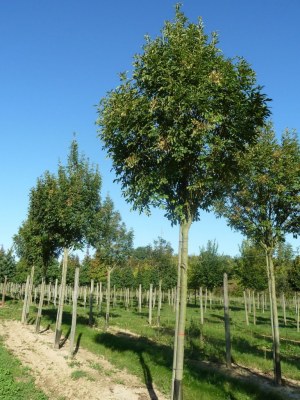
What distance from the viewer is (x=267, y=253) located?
14.3m

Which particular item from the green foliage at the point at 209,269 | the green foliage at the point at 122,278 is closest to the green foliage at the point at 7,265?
the green foliage at the point at 122,278

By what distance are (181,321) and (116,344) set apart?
34.2ft

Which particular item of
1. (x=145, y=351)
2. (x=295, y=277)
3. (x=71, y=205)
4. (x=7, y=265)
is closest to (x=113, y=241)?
(x=71, y=205)

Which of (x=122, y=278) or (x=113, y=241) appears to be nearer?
(x=113, y=241)

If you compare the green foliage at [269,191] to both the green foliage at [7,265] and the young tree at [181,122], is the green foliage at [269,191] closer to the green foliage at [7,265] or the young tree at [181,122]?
the young tree at [181,122]

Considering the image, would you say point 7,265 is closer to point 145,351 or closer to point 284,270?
point 284,270

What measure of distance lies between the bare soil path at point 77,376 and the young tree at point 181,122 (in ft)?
14.5

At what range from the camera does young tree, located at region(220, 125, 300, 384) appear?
45.3 feet

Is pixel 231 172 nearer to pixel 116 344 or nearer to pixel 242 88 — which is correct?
pixel 242 88

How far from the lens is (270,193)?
14.3 meters

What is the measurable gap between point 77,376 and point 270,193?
9925 millimetres

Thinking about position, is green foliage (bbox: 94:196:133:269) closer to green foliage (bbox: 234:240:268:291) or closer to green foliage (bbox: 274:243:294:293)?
green foliage (bbox: 234:240:268:291)

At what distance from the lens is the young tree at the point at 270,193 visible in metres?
13.8

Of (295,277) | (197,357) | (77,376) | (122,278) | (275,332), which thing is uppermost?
(122,278)
